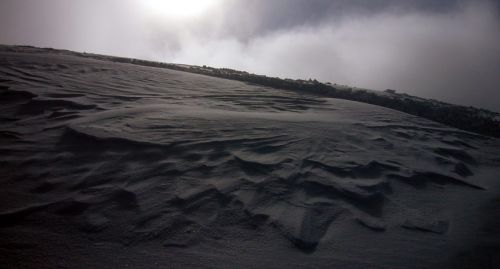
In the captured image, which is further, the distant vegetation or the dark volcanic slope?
the distant vegetation

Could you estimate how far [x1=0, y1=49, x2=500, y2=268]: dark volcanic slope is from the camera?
202 cm

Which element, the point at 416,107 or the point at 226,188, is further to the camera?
the point at 416,107

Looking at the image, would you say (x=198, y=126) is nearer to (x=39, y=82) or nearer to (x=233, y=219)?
(x=233, y=219)

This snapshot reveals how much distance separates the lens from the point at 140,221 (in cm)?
219

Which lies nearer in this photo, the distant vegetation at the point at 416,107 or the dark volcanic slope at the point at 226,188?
the dark volcanic slope at the point at 226,188

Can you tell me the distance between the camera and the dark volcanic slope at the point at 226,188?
2.02m

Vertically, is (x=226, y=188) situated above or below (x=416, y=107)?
below

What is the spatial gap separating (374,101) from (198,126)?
5.06 m

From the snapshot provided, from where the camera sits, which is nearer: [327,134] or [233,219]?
[233,219]

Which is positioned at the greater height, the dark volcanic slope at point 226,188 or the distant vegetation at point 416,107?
the distant vegetation at point 416,107

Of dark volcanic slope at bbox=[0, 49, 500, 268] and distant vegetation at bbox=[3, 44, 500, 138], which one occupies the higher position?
distant vegetation at bbox=[3, 44, 500, 138]

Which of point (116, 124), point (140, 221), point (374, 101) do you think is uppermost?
point (374, 101)

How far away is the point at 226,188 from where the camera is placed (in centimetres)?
265

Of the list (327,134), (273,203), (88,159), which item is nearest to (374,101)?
(327,134)
